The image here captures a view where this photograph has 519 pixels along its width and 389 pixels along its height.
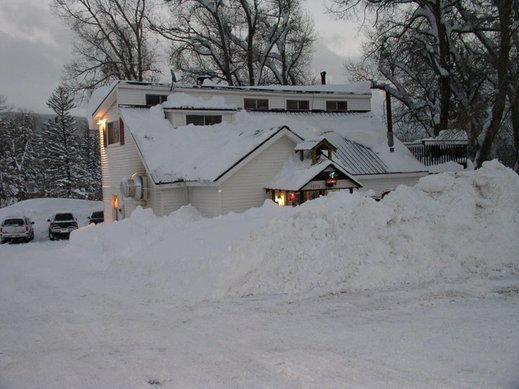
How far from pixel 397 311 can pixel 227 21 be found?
3269 cm

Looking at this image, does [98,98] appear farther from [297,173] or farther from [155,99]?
[297,173]

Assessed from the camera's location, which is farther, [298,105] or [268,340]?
[298,105]

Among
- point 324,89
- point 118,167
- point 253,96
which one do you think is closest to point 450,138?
point 324,89

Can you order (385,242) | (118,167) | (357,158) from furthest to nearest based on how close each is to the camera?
(118,167) < (357,158) < (385,242)

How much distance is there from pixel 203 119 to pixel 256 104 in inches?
157

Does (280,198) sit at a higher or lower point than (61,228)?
higher

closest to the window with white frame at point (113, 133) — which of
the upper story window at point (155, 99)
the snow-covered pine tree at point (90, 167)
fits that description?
the upper story window at point (155, 99)

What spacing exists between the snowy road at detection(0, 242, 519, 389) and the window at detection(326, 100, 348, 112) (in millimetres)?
18467

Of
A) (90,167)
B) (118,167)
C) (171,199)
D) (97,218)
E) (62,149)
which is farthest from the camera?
(90,167)

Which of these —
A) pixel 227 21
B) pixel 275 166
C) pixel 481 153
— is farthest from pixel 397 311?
pixel 227 21

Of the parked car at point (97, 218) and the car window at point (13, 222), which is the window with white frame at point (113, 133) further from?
the parked car at point (97, 218)

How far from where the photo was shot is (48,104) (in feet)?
172

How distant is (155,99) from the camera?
23.7 meters

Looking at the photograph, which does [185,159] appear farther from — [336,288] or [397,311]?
[397,311]
